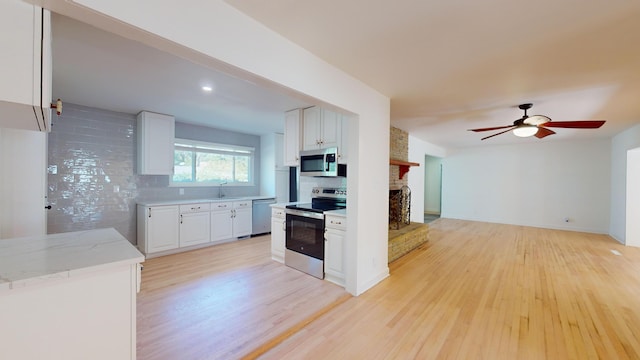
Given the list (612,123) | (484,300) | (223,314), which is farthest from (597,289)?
(223,314)

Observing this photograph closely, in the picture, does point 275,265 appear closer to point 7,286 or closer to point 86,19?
point 7,286

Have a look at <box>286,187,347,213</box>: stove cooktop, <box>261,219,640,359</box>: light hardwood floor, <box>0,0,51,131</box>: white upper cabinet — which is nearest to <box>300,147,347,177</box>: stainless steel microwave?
<box>286,187,347,213</box>: stove cooktop

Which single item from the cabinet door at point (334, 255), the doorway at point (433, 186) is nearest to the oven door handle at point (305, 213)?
the cabinet door at point (334, 255)

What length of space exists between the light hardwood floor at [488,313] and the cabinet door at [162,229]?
310 centimetres

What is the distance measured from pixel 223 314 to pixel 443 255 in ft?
11.9

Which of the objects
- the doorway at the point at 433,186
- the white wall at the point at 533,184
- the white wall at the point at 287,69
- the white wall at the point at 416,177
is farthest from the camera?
the doorway at the point at 433,186

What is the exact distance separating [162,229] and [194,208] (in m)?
0.59

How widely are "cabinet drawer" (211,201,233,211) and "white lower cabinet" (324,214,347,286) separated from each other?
2556 mm

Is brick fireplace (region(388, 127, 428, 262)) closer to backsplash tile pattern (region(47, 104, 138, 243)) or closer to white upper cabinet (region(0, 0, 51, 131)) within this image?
white upper cabinet (region(0, 0, 51, 131))

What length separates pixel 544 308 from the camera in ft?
8.64

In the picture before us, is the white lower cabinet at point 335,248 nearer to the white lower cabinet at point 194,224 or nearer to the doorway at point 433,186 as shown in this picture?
the white lower cabinet at point 194,224

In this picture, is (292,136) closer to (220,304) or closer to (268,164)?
(268,164)

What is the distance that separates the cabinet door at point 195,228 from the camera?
4.35m

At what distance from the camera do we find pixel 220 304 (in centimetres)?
263
